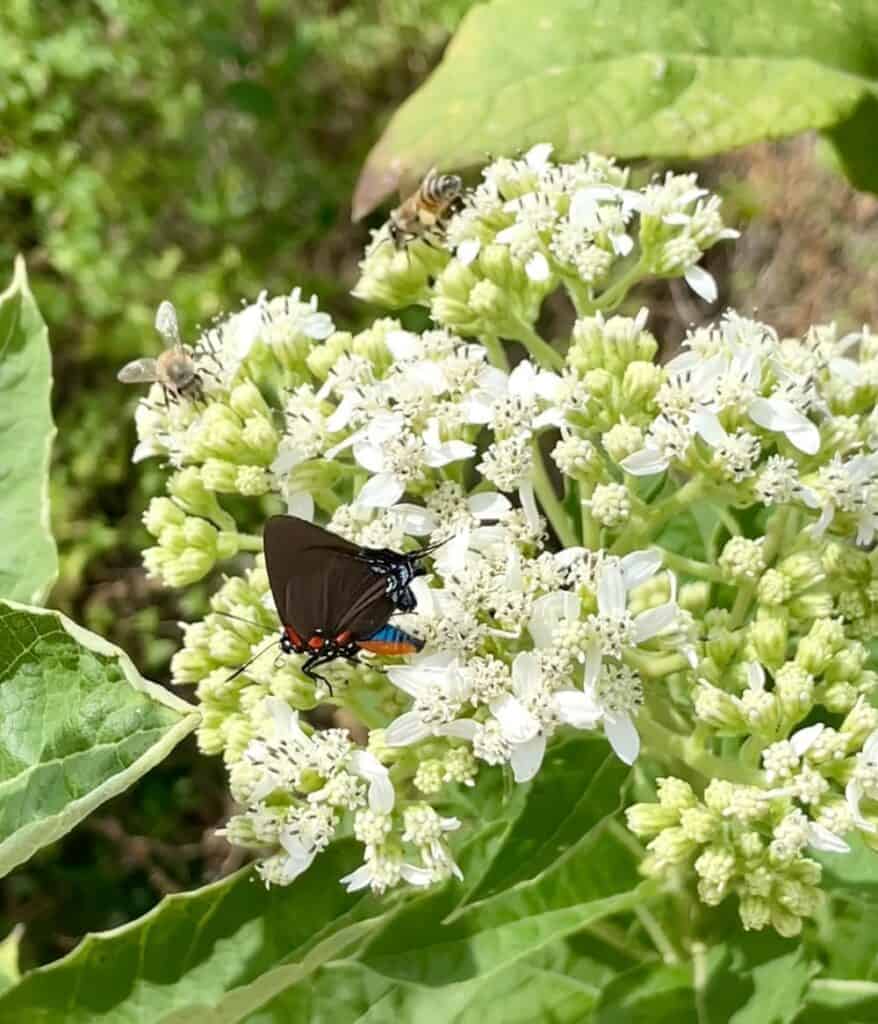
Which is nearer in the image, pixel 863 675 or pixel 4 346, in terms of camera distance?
pixel 863 675

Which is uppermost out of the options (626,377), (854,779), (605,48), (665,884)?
(605,48)

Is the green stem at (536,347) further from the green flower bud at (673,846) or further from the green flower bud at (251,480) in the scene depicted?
the green flower bud at (673,846)

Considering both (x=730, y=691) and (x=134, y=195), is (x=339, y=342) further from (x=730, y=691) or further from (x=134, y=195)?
(x=134, y=195)

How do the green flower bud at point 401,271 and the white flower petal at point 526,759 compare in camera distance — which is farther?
the green flower bud at point 401,271

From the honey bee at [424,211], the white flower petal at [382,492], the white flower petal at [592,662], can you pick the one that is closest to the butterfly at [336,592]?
the white flower petal at [382,492]

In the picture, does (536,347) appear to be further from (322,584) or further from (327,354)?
(322,584)

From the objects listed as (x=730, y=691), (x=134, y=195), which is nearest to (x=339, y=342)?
(x=730, y=691)

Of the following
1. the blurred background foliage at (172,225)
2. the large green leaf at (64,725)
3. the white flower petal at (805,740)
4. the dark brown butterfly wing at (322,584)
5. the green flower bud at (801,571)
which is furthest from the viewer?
the blurred background foliage at (172,225)
